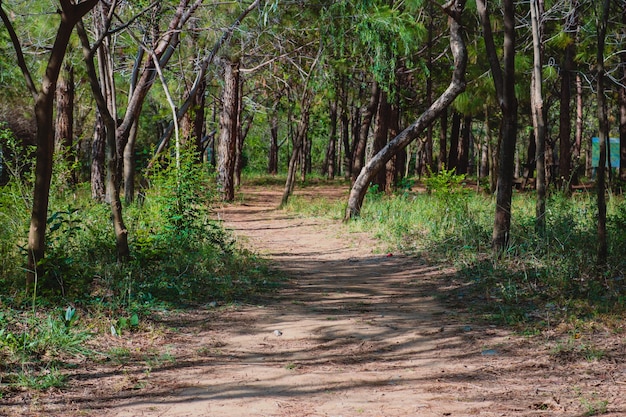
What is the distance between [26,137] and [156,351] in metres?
26.6

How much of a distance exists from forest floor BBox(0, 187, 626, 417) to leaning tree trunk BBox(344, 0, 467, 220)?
17.3 feet

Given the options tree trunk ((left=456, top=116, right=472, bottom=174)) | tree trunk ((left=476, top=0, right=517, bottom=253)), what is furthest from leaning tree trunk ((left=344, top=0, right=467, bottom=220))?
tree trunk ((left=456, top=116, right=472, bottom=174))

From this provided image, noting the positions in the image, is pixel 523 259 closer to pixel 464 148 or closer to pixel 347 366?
pixel 347 366

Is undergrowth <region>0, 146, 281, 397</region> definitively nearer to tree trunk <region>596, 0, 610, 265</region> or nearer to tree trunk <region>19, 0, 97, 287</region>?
tree trunk <region>19, 0, 97, 287</region>

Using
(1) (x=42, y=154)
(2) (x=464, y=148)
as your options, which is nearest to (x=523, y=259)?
(1) (x=42, y=154)

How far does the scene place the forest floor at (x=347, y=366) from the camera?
388 cm

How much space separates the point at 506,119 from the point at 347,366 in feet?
15.3

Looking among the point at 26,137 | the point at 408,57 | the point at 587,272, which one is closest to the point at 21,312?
the point at 587,272

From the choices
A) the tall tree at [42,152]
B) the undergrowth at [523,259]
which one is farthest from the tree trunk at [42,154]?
the undergrowth at [523,259]

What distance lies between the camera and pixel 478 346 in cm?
523

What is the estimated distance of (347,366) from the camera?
4.76 meters

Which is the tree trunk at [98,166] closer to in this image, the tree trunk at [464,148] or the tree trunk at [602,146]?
the tree trunk at [602,146]

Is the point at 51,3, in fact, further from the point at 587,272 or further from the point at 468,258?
the point at 587,272

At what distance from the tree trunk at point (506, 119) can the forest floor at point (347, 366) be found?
1.33m
